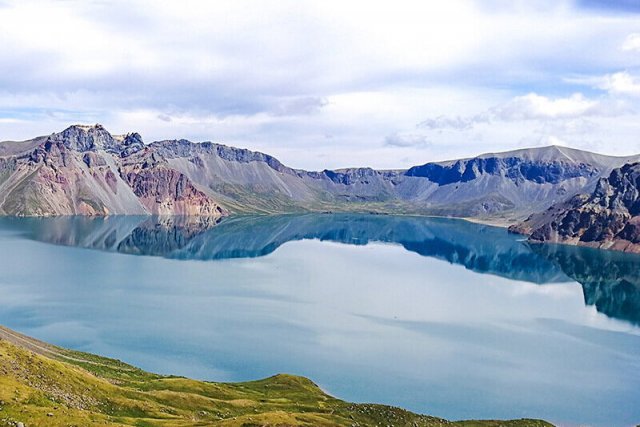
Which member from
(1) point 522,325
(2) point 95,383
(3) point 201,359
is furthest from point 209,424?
(1) point 522,325

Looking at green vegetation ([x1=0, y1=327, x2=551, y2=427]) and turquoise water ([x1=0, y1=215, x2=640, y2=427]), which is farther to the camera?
turquoise water ([x1=0, y1=215, x2=640, y2=427])

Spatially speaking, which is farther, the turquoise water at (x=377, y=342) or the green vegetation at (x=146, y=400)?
the turquoise water at (x=377, y=342)

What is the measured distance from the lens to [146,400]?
7456 centimetres

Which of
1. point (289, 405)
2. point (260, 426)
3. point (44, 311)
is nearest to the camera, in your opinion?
point (260, 426)

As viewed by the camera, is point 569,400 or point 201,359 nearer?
point 569,400

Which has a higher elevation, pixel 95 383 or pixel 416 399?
pixel 95 383

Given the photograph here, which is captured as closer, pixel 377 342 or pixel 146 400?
pixel 146 400

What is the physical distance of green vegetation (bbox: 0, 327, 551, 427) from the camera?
57000 mm

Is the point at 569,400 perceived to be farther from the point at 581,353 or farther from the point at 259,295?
the point at 259,295

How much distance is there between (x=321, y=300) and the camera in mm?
188875

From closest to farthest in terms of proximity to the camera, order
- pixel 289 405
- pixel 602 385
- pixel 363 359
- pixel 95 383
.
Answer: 1. pixel 95 383
2. pixel 289 405
3. pixel 602 385
4. pixel 363 359

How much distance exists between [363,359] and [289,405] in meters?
40.0

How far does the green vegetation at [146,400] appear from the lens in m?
57.0

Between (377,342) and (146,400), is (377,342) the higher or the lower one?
the lower one
